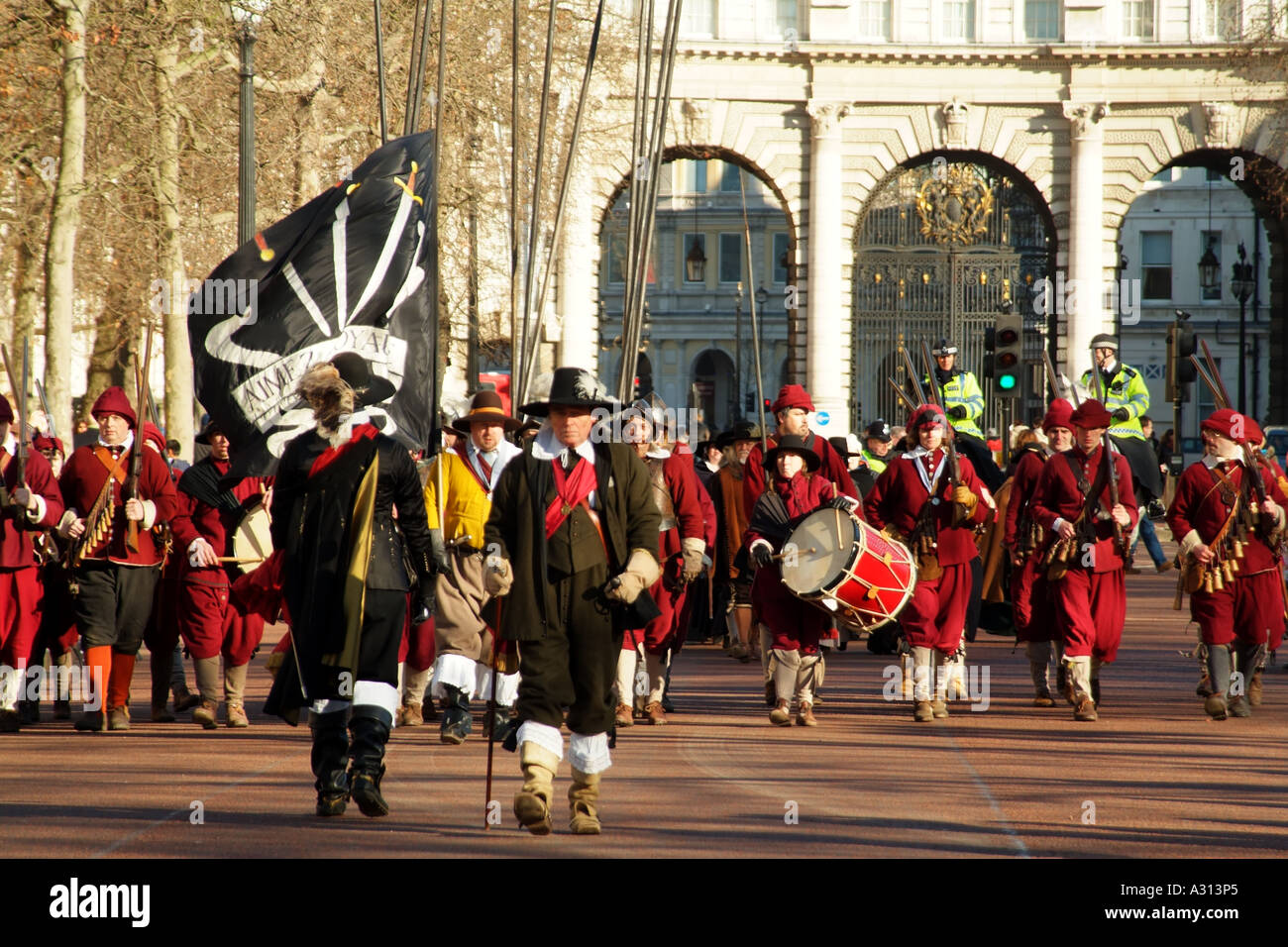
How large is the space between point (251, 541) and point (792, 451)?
11.5ft

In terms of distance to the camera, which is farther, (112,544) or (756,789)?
(112,544)

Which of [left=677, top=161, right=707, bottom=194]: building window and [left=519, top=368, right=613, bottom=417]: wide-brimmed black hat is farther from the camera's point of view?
[left=677, top=161, right=707, bottom=194]: building window

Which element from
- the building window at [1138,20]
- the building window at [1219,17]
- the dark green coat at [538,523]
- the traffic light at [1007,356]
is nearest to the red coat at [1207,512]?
the dark green coat at [538,523]

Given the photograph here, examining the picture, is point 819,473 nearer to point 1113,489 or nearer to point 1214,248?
point 1113,489

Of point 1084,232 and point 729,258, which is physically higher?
point 729,258

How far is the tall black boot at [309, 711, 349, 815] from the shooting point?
335 inches

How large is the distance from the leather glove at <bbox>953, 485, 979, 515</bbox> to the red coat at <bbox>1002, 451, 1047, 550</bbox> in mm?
604

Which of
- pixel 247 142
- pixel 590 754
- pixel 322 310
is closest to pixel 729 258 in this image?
pixel 247 142

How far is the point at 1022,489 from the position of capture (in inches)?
528

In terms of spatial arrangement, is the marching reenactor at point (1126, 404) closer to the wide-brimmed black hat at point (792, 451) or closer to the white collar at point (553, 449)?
the wide-brimmed black hat at point (792, 451)

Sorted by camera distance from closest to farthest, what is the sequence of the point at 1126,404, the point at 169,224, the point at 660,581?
the point at 660,581
the point at 1126,404
the point at 169,224

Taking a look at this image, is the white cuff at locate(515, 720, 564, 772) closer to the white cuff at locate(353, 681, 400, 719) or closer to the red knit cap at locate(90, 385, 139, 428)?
the white cuff at locate(353, 681, 400, 719)

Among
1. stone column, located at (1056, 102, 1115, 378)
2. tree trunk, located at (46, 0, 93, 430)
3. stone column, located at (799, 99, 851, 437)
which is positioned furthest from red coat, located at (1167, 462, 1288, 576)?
stone column, located at (1056, 102, 1115, 378)

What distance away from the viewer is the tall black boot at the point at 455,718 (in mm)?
11398
